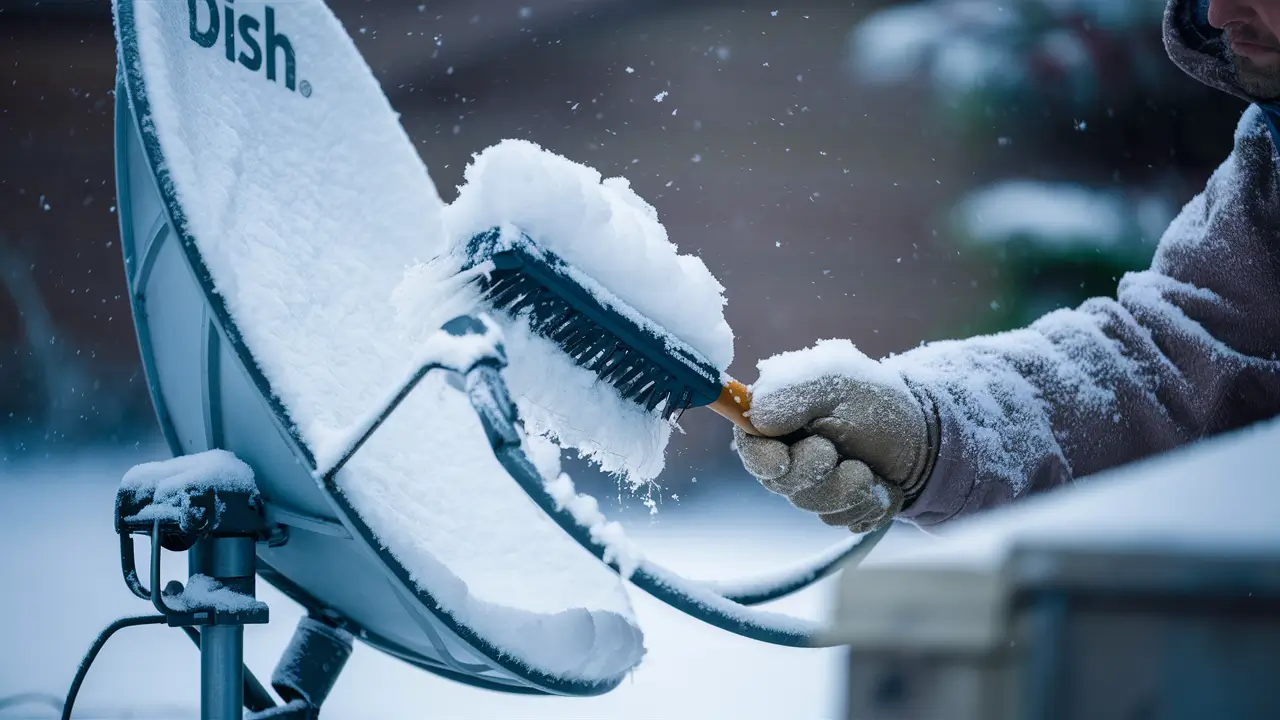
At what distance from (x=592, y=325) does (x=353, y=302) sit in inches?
14.2

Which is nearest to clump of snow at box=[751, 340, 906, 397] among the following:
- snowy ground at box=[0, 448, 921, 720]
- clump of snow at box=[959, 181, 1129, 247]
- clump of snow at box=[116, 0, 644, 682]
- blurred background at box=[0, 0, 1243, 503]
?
clump of snow at box=[116, 0, 644, 682]

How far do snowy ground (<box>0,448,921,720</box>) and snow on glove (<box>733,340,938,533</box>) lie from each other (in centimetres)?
93

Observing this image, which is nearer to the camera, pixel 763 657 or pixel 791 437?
pixel 791 437

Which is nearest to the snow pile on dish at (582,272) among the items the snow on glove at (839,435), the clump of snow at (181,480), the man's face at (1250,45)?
the snow on glove at (839,435)

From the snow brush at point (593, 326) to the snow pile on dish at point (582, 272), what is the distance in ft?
0.04

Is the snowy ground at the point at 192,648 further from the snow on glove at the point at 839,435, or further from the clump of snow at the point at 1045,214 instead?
the clump of snow at the point at 1045,214

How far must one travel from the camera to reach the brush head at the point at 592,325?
87 centimetres

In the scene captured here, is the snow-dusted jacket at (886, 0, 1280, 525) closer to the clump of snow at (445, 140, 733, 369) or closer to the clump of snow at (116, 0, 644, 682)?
the clump of snow at (445, 140, 733, 369)

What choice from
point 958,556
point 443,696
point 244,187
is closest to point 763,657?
point 443,696

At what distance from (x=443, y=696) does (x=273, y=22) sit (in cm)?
177

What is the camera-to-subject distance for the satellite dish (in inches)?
32.1

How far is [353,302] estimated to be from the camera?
1.13 meters

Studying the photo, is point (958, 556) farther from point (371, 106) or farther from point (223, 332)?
point (371, 106)

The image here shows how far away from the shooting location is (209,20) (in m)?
1.01
